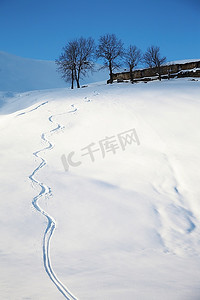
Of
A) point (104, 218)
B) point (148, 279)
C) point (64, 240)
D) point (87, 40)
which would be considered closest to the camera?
point (148, 279)

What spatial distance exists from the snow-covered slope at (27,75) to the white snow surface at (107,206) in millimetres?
45105

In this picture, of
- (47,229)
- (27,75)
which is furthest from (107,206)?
(27,75)

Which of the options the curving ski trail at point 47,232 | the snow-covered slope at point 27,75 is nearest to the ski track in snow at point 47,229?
the curving ski trail at point 47,232

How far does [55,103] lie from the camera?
46.2 ft

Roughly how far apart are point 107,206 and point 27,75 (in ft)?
199

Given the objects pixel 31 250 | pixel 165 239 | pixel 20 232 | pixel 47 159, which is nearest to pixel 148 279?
pixel 165 239

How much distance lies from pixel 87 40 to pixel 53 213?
30.8 m

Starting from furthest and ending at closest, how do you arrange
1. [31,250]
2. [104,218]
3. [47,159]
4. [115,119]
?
1. [115,119]
2. [47,159]
3. [104,218]
4. [31,250]

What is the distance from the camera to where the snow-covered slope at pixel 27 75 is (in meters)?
54.2

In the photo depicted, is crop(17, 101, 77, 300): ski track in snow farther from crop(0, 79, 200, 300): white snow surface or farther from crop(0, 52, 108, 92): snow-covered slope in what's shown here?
crop(0, 52, 108, 92): snow-covered slope

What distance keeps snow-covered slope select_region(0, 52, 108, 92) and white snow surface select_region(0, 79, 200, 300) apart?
148ft

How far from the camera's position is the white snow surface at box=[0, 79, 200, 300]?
3096 mm

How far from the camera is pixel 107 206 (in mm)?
5297

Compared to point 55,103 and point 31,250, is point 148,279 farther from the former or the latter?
point 55,103
